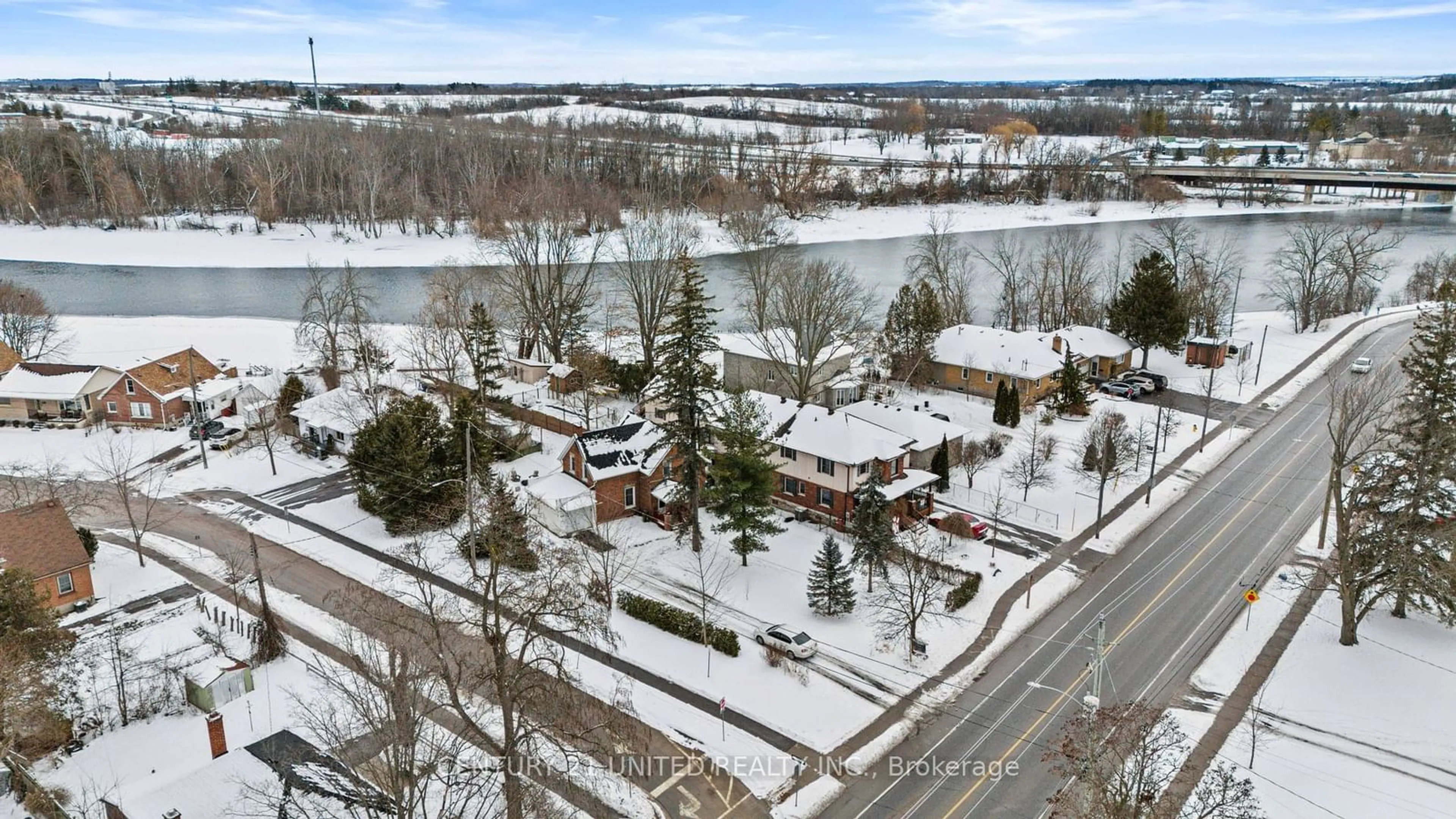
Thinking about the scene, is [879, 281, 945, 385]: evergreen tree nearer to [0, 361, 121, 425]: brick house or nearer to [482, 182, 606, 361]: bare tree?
[482, 182, 606, 361]: bare tree

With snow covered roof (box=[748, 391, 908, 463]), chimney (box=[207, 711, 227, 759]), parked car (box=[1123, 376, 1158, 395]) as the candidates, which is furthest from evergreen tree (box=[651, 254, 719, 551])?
parked car (box=[1123, 376, 1158, 395])

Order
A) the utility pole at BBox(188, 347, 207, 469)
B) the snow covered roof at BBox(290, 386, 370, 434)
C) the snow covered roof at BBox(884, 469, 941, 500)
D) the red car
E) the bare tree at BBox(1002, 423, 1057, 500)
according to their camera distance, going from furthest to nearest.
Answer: the snow covered roof at BBox(290, 386, 370, 434) < the utility pole at BBox(188, 347, 207, 469) < the bare tree at BBox(1002, 423, 1057, 500) < the snow covered roof at BBox(884, 469, 941, 500) < the red car

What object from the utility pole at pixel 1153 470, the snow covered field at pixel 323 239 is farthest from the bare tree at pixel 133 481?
the snow covered field at pixel 323 239

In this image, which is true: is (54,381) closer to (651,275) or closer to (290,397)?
(290,397)

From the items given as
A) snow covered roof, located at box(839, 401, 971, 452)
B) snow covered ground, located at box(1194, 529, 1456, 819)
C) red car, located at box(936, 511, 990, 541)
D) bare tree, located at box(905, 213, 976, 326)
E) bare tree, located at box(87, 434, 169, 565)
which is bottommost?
snow covered ground, located at box(1194, 529, 1456, 819)

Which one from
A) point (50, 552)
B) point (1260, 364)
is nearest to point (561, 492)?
point (50, 552)

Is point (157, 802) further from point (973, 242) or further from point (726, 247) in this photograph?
point (973, 242)
